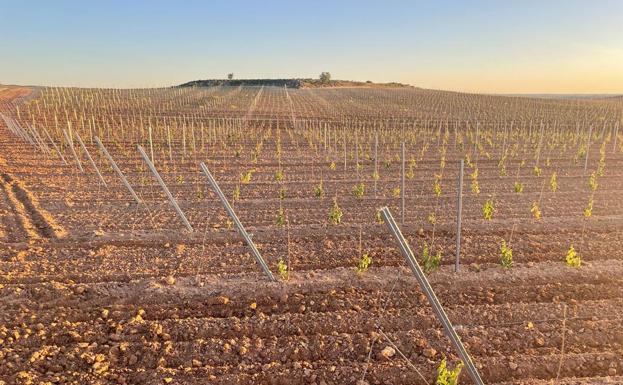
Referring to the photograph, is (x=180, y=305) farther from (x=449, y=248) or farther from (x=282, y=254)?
(x=449, y=248)

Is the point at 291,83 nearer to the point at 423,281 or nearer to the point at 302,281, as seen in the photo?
the point at 302,281

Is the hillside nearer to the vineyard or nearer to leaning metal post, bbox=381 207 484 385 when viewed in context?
the vineyard

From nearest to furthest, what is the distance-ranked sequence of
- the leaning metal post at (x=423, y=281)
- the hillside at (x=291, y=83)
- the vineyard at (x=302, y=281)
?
1. the leaning metal post at (x=423, y=281)
2. the vineyard at (x=302, y=281)
3. the hillside at (x=291, y=83)

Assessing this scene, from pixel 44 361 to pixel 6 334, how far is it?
61cm

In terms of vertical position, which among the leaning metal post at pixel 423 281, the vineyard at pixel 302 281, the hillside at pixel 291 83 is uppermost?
the hillside at pixel 291 83

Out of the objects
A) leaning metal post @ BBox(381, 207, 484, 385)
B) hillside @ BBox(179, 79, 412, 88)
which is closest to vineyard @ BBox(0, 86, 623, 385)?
leaning metal post @ BBox(381, 207, 484, 385)

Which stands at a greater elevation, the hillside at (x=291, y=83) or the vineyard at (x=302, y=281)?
the hillside at (x=291, y=83)

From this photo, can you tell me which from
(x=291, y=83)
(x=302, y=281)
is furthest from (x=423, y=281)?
(x=291, y=83)

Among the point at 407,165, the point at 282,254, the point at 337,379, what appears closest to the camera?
the point at 337,379

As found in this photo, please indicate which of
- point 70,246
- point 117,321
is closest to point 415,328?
point 117,321

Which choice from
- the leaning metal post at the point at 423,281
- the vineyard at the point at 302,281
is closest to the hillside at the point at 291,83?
the vineyard at the point at 302,281

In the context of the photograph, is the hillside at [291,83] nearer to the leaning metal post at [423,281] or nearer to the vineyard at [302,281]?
the vineyard at [302,281]

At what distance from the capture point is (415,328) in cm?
397

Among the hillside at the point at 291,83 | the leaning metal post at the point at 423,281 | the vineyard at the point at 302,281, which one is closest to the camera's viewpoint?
the leaning metal post at the point at 423,281
